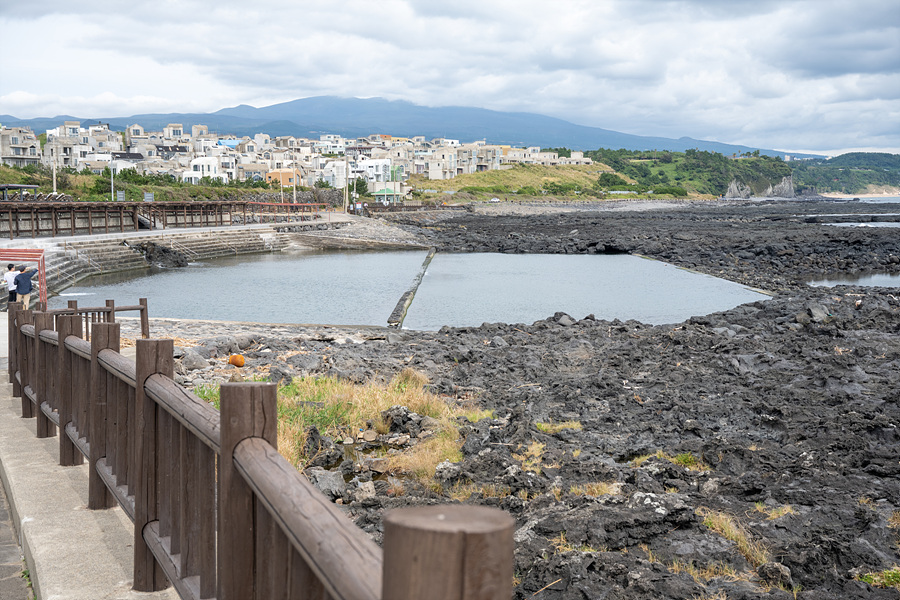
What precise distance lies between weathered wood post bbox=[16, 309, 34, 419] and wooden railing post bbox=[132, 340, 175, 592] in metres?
4.07

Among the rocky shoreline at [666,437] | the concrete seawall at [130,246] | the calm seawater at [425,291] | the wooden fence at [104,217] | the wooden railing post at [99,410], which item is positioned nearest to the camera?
the wooden railing post at [99,410]

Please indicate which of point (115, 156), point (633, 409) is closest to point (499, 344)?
point (633, 409)

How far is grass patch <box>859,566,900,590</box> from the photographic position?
4551 millimetres

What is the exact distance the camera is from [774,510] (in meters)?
5.86

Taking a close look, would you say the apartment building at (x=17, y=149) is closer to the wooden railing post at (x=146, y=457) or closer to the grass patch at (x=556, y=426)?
the grass patch at (x=556, y=426)

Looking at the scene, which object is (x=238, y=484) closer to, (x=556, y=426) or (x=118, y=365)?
(x=118, y=365)

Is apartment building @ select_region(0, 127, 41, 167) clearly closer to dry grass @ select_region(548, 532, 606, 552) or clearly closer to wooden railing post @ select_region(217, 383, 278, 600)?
dry grass @ select_region(548, 532, 606, 552)

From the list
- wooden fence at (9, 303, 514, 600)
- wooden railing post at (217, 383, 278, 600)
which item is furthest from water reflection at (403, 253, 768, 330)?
wooden railing post at (217, 383, 278, 600)

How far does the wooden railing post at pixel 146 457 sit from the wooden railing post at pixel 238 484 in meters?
1.08

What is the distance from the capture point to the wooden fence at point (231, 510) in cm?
99

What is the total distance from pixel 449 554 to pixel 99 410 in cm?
371

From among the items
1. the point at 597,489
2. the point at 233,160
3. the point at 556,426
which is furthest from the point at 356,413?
the point at 233,160

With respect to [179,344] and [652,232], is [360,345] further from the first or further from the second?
[652,232]

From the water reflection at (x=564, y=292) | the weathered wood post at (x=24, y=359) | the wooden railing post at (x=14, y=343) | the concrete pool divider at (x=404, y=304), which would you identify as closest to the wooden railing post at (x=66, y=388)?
the weathered wood post at (x=24, y=359)
